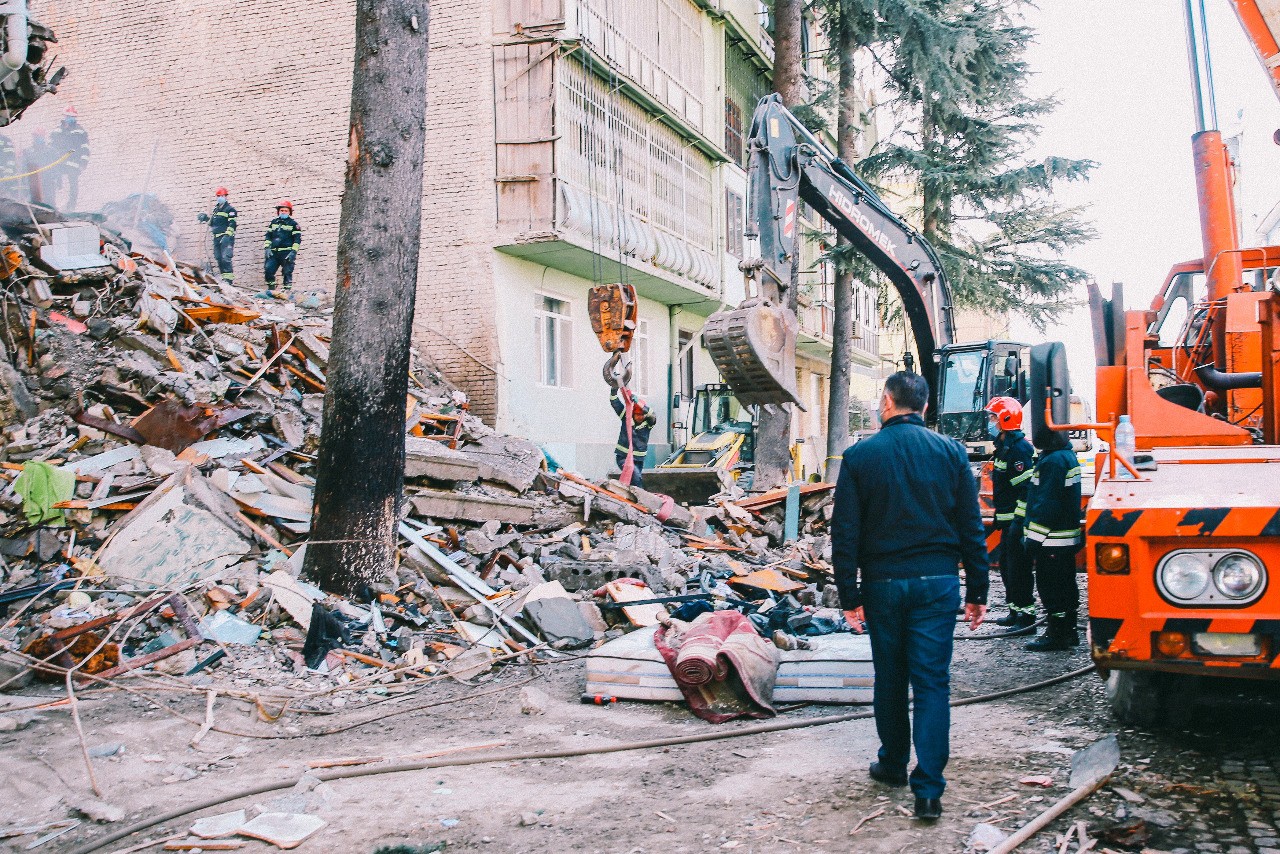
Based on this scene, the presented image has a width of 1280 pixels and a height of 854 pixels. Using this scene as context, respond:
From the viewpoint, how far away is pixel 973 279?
21.7m

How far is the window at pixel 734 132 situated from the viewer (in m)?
23.8

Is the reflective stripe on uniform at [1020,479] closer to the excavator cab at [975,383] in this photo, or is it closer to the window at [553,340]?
the excavator cab at [975,383]

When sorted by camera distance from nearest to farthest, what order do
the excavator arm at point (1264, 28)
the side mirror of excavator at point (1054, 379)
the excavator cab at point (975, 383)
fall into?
the side mirror of excavator at point (1054, 379), the excavator arm at point (1264, 28), the excavator cab at point (975, 383)

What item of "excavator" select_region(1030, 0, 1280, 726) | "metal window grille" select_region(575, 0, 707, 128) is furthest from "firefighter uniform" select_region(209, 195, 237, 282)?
"excavator" select_region(1030, 0, 1280, 726)

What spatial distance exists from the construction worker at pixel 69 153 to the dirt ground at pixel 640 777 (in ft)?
50.9

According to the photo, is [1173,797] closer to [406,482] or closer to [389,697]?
[389,697]

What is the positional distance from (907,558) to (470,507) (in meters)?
6.01

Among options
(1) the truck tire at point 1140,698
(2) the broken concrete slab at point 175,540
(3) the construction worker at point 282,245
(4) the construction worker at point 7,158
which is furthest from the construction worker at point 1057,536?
(4) the construction worker at point 7,158

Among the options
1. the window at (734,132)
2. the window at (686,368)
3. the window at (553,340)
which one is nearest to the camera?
the window at (553,340)

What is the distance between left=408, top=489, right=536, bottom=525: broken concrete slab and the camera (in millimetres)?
9219

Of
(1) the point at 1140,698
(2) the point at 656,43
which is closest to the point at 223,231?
(2) the point at 656,43

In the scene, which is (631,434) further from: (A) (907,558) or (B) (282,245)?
(A) (907,558)

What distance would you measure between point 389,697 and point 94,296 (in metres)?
7.16

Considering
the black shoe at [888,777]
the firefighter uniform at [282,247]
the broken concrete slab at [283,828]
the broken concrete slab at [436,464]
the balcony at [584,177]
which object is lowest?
the broken concrete slab at [283,828]
